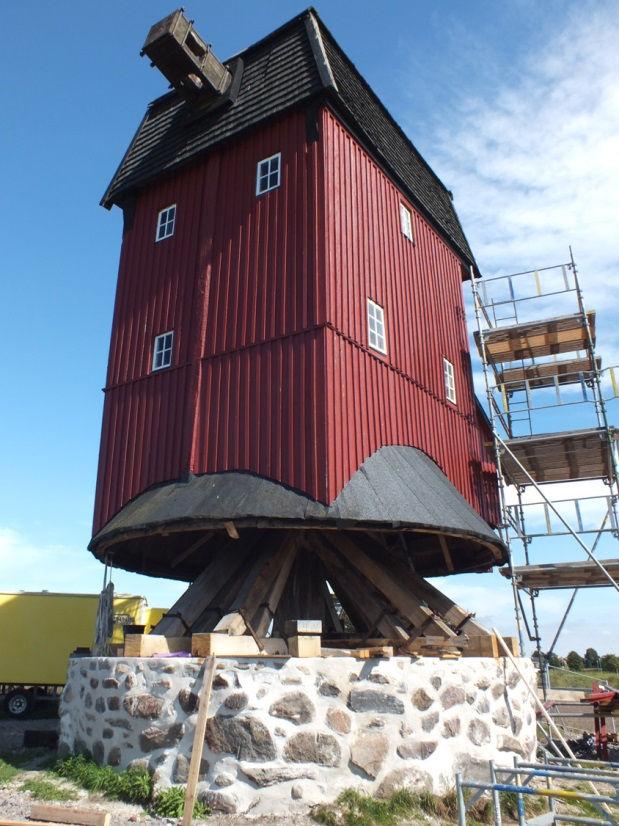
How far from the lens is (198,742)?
707cm

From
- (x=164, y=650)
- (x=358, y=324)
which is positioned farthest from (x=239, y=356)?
(x=164, y=650)

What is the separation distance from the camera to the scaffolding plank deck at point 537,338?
48.8 ft

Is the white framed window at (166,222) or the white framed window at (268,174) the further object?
the white framed window at (166,222)

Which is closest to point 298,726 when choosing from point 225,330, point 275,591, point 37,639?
point 275,591

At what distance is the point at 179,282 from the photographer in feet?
39.2

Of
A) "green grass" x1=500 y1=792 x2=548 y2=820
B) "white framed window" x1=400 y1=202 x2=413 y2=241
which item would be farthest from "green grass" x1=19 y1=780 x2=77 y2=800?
"white framed window" x1=400 y1=202 x2=413 y2=241

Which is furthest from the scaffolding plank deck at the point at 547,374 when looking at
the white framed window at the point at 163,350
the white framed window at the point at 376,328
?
the white framed window at the point at 163,350

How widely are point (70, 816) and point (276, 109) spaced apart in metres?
10.5

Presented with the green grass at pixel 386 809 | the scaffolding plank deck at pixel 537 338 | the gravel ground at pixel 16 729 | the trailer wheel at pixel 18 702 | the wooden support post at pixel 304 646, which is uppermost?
the scaffolding plank deck at pixel 537 338

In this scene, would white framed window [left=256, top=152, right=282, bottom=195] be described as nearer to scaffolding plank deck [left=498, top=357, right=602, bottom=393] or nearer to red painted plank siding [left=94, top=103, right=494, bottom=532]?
red painted plank siding [left=94, top=103, right=494, bottom=532]

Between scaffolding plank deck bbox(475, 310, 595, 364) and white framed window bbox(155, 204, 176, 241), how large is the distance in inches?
283

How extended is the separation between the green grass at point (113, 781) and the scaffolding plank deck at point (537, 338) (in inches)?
443

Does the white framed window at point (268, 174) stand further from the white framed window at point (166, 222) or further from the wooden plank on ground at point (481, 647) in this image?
the wooden plank on ground at point (481, 647)

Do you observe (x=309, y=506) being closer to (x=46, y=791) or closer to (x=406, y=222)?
(x=46, y=791)
